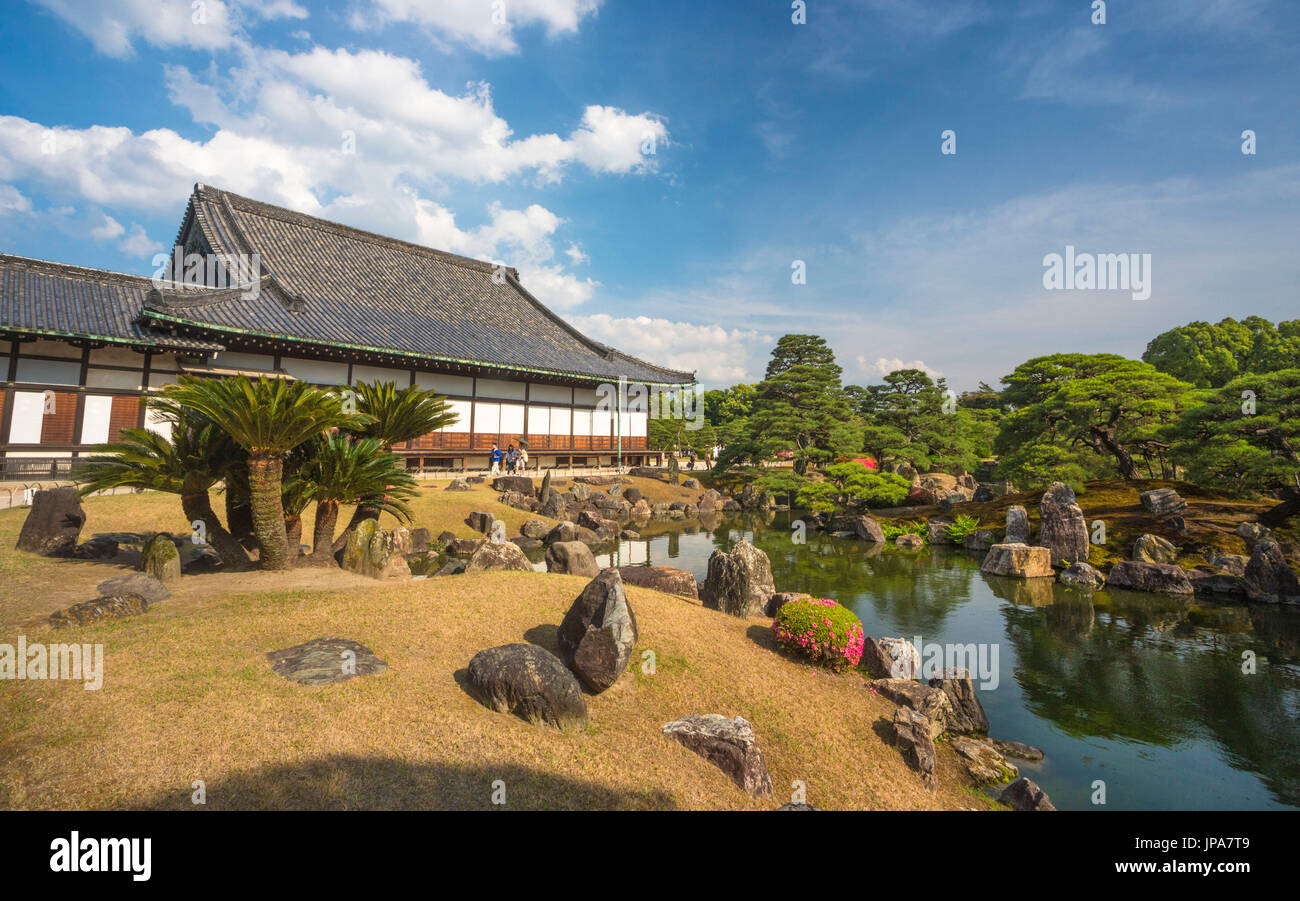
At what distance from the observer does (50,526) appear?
35.6ft

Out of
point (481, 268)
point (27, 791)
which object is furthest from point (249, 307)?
point (27, 791)

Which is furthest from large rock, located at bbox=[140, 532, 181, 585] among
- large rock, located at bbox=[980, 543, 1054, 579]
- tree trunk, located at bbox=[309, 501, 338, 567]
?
large rock, located at bbox=[980, 543, 1054, 579]

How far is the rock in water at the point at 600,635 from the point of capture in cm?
728

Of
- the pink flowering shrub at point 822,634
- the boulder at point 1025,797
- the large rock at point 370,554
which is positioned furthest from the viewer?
the large rock at point 370,554

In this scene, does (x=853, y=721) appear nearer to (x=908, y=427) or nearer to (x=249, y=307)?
(x=249, y=307)

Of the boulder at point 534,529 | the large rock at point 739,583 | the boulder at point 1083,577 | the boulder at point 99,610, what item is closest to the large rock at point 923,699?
the large rock at point 739,583

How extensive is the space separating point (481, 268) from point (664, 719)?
3723 centimetres

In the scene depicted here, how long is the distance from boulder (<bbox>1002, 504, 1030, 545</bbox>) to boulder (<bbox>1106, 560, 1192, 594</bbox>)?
3.79 metres

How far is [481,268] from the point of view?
1511 inches

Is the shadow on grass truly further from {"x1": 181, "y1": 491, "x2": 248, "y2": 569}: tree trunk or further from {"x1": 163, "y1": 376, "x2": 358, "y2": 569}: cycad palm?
{"x1": 181, "y1": 491, "x2": 248, "y2": 569}: tree trunk

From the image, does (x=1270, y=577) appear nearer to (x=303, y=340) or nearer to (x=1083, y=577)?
(x=1083, y=577)

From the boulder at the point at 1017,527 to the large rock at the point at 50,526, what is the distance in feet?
89.2

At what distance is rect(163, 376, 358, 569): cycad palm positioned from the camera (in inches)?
359

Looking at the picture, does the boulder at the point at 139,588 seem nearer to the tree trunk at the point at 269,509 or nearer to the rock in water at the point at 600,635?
the tree trunk at the point at 269,509
